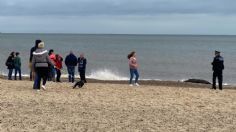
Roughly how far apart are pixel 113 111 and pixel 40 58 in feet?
12.7

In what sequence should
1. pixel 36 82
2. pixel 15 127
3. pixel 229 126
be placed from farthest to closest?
pixel 36 82 → pixel 229 126 → pixel 15 127

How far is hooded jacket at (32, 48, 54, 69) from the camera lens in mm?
15344

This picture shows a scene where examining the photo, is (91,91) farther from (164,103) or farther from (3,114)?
(3,114)

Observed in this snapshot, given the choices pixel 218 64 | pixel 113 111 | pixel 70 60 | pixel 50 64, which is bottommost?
pixel 113 111

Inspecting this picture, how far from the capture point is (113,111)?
12508 mm

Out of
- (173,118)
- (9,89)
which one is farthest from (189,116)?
(9,89)

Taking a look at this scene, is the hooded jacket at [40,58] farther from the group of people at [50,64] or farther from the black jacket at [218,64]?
the black jacket at [218,64]

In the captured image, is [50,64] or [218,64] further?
[218,64]

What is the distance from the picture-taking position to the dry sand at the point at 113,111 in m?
10.8

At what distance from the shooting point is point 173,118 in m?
11.8

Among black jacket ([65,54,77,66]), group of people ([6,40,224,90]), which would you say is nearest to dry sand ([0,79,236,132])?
group of people ([6,40,224,90])

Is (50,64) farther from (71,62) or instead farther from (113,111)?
(71,62)

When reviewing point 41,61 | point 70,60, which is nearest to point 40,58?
point 41,61

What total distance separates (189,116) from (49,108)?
11.4 feet
